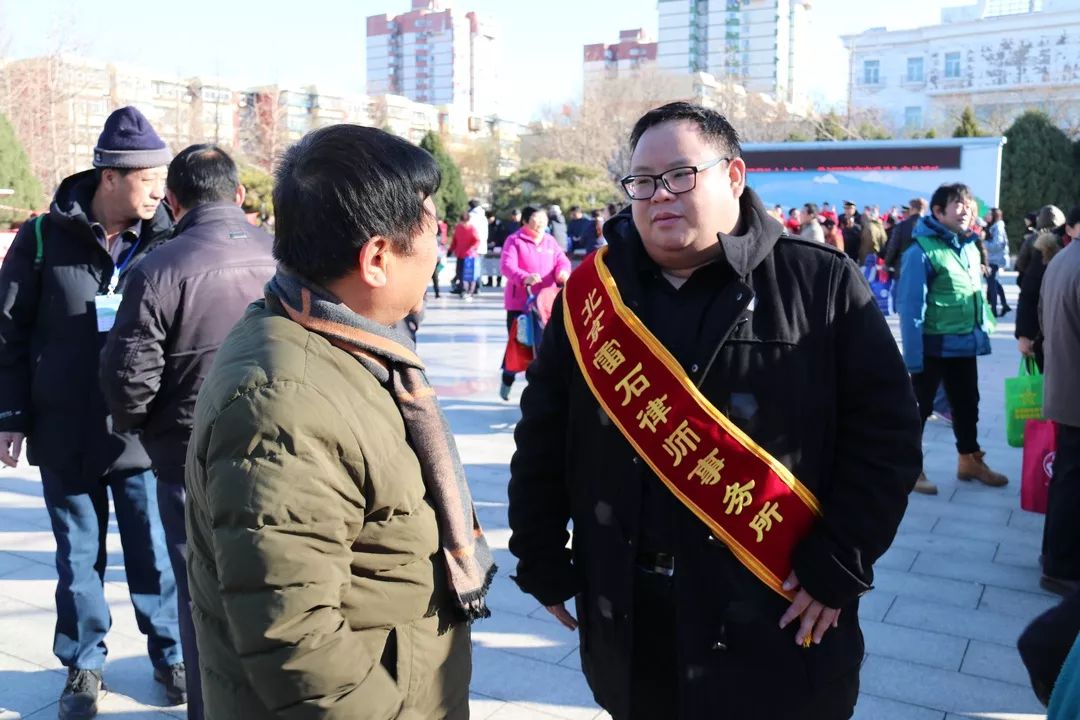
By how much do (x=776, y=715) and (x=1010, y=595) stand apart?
2.81m

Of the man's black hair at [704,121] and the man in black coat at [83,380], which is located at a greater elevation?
the man's black hair at [704,121]

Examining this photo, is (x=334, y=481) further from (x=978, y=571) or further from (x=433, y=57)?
(x=433, y=57)

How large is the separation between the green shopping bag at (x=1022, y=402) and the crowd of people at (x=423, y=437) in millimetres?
3440

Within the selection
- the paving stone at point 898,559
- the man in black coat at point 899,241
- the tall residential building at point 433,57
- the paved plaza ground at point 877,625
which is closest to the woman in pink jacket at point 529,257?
the paved plaza ground at point 877,625

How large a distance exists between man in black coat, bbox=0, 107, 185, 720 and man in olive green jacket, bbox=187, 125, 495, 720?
1.75 meters

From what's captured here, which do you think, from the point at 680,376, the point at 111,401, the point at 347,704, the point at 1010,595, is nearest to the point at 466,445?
the point at 1010,595

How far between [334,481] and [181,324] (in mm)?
1607

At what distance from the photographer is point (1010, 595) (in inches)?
168

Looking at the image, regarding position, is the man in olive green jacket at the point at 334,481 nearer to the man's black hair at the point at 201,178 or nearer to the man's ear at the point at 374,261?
the man's ear at the point at 374,261

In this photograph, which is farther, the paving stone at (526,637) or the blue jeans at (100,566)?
the paving stone at (526,637)

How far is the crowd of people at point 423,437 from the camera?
1.46 metres

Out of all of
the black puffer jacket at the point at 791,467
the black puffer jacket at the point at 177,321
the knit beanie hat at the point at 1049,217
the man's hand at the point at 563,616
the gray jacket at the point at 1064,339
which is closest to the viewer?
the black puffer jacket at the point at 791,467

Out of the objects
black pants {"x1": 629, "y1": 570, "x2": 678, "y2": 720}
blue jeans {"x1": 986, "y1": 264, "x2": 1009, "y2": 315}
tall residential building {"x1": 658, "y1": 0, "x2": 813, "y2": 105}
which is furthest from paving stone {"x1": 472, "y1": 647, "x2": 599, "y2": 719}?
tall residential building {"x1": 658, "y1": 0, "x2": 813, "y2": 105}

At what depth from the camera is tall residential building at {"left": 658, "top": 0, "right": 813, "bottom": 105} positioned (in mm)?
124375
